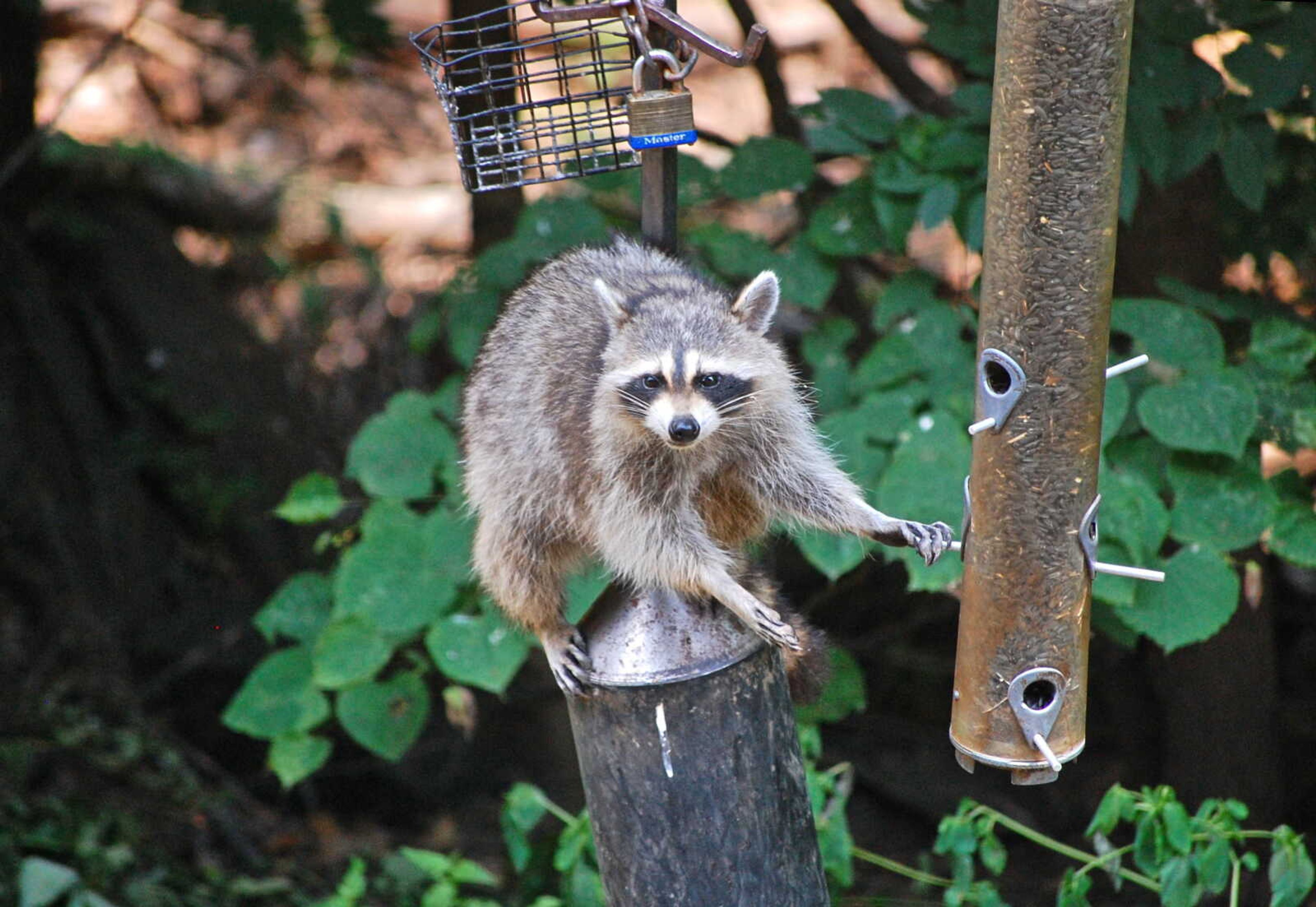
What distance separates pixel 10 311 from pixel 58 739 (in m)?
1.59

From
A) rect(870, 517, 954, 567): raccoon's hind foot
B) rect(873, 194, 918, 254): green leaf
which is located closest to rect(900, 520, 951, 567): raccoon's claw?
rect(870, 517, 954, 567): raccoon's hind foot

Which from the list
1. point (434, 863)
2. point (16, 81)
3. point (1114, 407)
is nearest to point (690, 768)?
point (434, 863)

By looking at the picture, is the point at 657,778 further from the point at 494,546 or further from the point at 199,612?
the point at 199,612

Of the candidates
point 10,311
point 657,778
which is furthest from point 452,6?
point 657,778

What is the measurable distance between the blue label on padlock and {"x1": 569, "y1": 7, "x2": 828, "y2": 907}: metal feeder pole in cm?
77

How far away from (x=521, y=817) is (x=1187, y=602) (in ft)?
5.04

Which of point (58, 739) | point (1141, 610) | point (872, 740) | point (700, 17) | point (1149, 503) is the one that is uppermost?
point (700, 17)

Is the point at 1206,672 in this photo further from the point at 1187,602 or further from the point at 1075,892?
the point at 1075,892

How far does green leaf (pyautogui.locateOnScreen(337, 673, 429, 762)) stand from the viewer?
346cm

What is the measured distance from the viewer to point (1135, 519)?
9.70ft

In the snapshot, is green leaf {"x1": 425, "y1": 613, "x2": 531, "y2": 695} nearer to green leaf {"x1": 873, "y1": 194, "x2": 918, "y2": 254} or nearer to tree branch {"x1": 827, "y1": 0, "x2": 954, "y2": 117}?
green leaf {"x1": 873, "y1": 194, "x2": 918, "y2": 254}

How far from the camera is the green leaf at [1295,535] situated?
301 centimetres

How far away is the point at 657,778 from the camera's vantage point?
2215mm

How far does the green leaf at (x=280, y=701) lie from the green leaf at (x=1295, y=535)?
2315 mm
